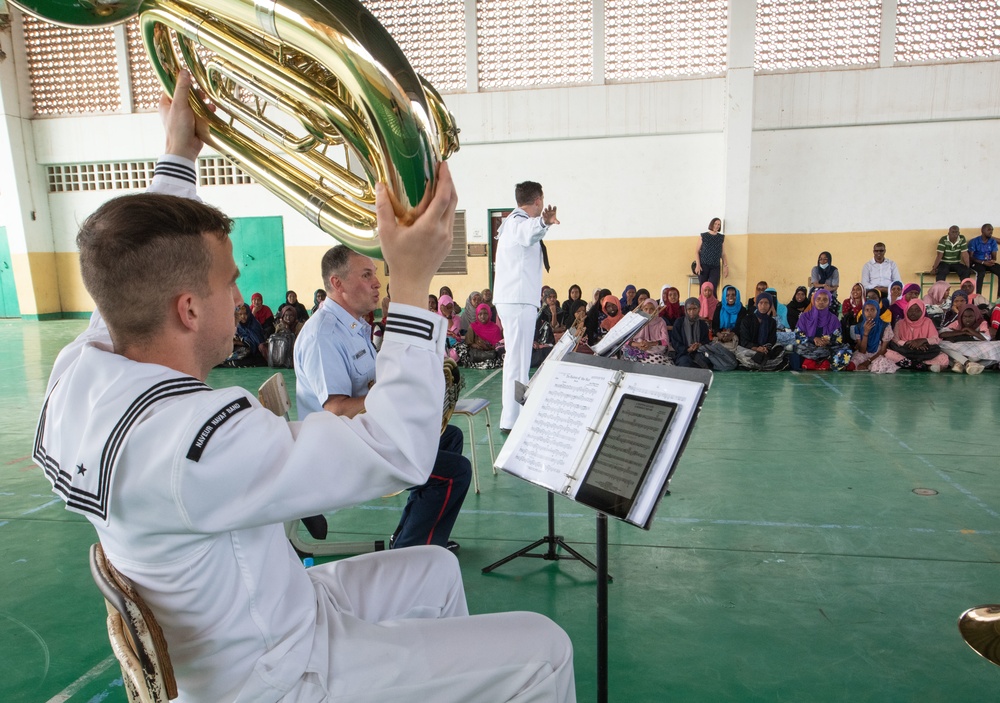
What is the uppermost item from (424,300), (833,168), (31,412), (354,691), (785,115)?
(785,115)

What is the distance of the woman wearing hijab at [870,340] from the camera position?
802 cm

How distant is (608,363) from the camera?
6.51 feet

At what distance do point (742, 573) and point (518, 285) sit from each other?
9.11ft

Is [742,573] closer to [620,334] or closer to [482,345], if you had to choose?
[620,334]

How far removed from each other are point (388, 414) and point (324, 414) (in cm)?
11

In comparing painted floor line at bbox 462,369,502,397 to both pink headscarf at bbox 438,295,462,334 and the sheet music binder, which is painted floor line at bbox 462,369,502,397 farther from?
the sheet music binder

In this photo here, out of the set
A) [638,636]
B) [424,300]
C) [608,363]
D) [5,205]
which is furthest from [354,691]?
[5,205]

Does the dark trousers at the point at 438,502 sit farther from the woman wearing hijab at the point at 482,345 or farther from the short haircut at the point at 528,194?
the woman wearing hijab at the point at 482,345

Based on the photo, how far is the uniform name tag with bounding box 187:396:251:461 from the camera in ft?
3.22

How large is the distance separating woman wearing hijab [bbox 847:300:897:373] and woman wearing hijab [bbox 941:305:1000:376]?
2.07 feet

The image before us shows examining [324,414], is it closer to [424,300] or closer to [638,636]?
[424,300]

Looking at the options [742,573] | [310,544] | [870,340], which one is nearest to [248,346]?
[310,544]

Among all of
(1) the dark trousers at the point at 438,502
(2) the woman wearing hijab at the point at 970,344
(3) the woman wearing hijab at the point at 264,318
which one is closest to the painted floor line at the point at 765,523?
(1) the dark trousers at the point at 438,502

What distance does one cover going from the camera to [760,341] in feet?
27.0
